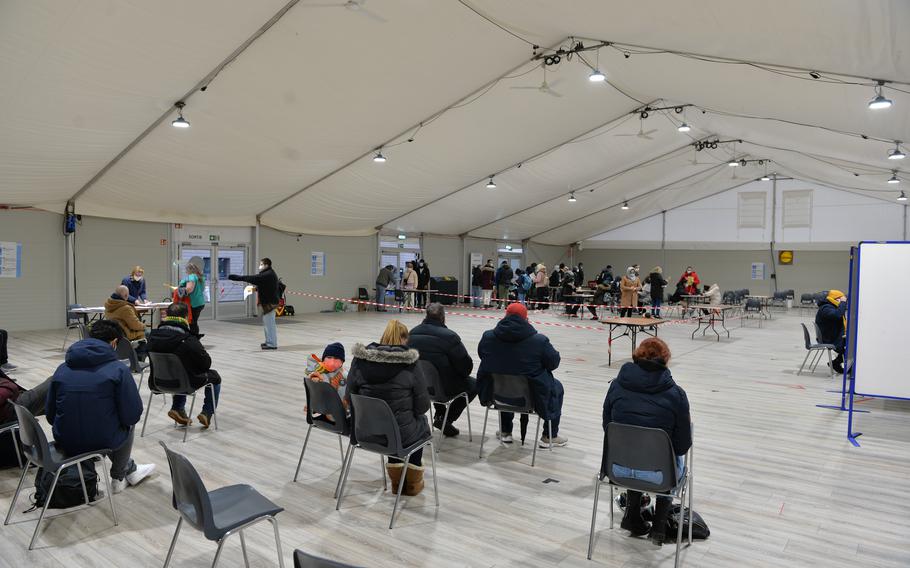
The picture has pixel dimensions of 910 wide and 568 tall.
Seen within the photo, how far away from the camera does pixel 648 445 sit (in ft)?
10.1

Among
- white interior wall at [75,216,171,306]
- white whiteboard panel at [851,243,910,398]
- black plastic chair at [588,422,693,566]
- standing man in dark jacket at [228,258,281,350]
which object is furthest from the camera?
white interior wall at [75,216,171,306]

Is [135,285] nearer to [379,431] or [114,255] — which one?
[114,255]

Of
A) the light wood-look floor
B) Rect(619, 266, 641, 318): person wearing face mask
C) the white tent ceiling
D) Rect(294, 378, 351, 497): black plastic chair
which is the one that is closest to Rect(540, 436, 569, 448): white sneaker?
the light wood-look floor

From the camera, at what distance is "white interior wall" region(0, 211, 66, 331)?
1109 centimetres

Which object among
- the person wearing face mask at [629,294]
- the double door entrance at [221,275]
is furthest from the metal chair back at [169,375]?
the person wearing face mask at [629,294]

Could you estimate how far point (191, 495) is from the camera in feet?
8.41

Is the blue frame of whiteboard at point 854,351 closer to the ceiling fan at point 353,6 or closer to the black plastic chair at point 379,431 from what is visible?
the black plastic chair at point 379,431

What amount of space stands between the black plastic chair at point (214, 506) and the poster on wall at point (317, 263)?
14.0 metres

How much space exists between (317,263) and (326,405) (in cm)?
1303

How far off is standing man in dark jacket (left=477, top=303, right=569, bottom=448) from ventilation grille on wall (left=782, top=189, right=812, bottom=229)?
2110 cm

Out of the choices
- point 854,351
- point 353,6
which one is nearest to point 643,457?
point 854,351

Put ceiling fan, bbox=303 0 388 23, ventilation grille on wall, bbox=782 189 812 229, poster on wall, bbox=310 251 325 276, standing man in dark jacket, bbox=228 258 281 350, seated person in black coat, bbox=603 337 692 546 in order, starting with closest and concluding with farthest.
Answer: seated person in black coat, bbox=603 337 692 546 < ceiling fan, bbox=303 0 388 23 < standing man in dark jacket, bbox=228 258 281 350 < poster on wall, bbox=310 251 325 276 < ventilation grille on wall, bbox=782 189 812 229

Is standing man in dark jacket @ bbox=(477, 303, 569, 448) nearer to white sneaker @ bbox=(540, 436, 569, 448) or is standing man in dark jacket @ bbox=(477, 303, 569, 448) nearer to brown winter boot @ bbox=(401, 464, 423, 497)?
white sneaker @ bbox=(540, 436, 569, 448)

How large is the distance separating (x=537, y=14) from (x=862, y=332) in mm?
4933
